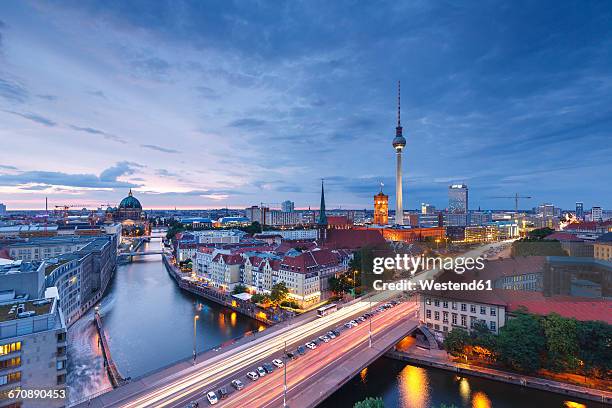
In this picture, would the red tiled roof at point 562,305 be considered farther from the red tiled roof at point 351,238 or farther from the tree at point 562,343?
the red tiled roof at point 351,238

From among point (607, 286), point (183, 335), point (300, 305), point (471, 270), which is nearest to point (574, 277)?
point (607, 286)

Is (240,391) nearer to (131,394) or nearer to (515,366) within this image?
(131,394)

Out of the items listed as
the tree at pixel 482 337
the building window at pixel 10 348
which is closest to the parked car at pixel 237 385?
the building window at pixel 10 348

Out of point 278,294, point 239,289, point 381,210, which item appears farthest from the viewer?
point 381,210

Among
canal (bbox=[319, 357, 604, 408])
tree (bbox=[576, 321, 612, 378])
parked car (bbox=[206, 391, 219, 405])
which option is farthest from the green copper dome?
tree (bbox=[576, 321, 612, 378])

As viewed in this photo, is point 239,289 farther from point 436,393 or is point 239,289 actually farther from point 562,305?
point 562,305

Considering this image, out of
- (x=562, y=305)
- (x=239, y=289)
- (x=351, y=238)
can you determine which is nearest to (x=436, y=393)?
(x=562, y=305)

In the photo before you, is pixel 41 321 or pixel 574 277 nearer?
pixel 41 321
